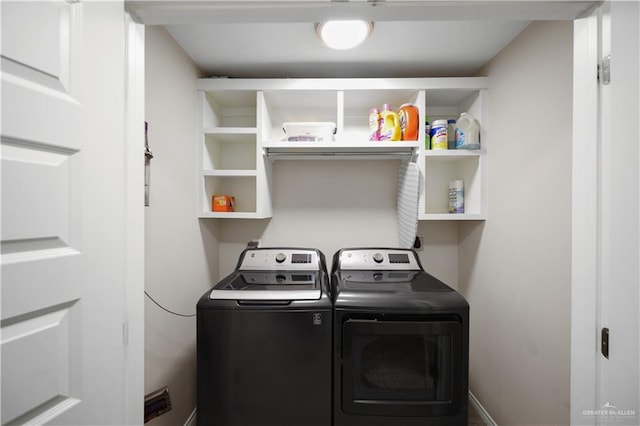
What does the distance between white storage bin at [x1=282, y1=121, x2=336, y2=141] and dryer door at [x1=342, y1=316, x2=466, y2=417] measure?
1115mm

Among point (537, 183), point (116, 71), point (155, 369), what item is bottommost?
point (155, 369)

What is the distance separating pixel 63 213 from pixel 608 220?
4.51 ft

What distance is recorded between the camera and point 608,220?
71cm

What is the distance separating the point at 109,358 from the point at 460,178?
2141 millimetres

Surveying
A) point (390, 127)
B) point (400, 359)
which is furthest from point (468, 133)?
point (400, 359)

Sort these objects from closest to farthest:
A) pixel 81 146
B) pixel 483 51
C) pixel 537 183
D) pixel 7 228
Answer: pixel 7 228 < pixel 81 146 < pixel 537 183 < pixel 483 51

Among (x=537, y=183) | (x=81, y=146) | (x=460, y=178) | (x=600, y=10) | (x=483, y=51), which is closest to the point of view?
(x=81, y=146)

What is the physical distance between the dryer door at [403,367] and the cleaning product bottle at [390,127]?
109 centimetres

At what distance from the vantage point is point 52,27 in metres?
0.56

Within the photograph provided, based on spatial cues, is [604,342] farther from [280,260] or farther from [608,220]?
[280,260]

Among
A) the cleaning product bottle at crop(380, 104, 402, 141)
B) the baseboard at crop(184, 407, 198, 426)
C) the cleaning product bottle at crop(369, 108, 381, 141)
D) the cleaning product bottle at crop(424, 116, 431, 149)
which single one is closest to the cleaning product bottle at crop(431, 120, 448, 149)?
the cleaning product bottle at crop(424, 116, 431, 149)

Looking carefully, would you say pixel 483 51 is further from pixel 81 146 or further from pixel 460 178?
pixel 81 146

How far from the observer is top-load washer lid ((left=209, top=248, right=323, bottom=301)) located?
3.98ft

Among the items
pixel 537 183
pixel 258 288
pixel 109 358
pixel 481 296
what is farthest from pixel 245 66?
pixel 481 296
